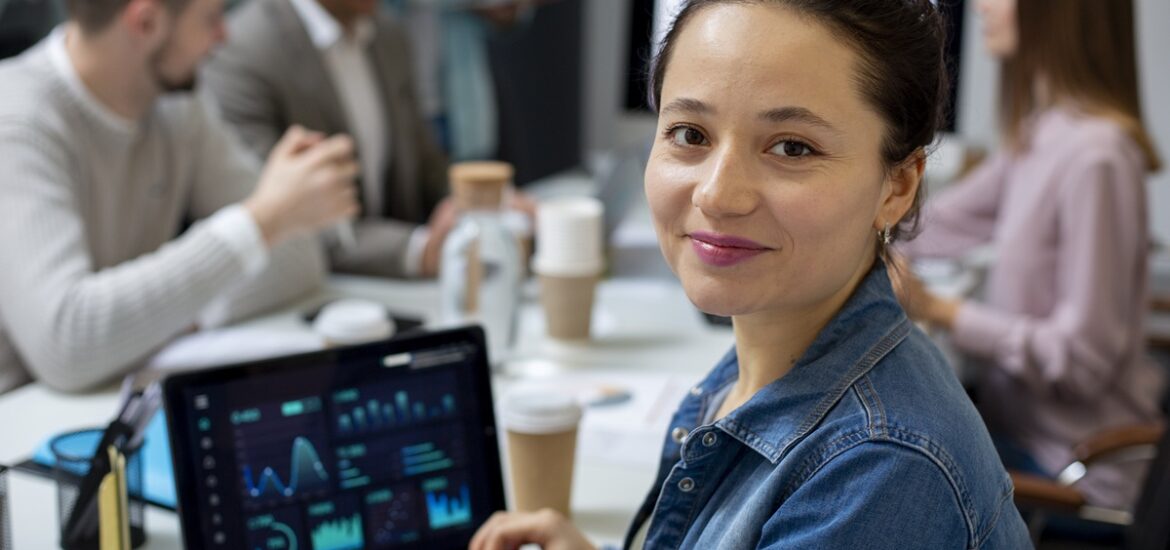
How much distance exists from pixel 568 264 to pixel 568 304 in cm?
6

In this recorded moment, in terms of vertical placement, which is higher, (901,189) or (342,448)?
(901,189)

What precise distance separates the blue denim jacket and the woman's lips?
99mm

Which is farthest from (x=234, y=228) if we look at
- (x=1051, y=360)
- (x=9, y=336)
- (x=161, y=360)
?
(x=1051, y=360)

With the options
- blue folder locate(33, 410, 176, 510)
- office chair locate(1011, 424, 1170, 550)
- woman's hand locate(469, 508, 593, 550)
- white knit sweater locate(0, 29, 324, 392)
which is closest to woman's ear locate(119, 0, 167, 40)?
white knit sweater locate(0, 29, 324, 392)

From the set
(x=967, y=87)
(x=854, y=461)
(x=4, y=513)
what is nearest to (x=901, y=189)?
(x=854, y=461)

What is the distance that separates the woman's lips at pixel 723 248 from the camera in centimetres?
81

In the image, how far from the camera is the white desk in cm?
128

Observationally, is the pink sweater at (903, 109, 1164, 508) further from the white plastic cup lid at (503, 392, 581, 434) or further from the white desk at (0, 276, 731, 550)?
the white plastic cup lid at (503, 392, 581, 434)

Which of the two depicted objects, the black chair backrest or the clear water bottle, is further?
the clear water bottle

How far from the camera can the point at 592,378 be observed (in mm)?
1712

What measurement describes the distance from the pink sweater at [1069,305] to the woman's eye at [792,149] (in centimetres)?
130

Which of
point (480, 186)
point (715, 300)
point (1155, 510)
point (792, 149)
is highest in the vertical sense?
point (792, 149)

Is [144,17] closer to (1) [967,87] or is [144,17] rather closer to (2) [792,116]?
(2) [792,116]

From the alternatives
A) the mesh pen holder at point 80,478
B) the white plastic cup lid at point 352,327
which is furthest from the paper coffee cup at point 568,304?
the mesh pen holder at point 80,478
